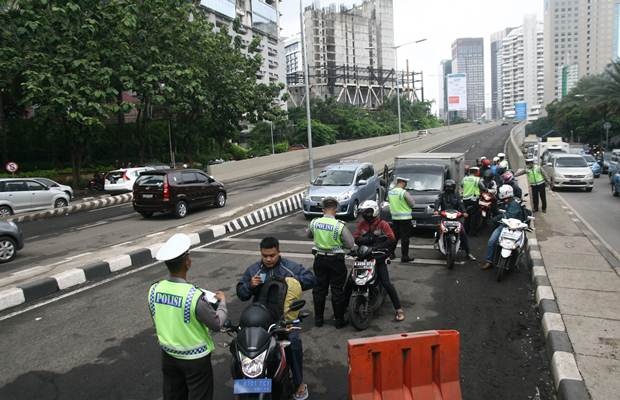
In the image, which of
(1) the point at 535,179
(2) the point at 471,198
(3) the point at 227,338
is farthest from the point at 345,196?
(3) the point at 227,338

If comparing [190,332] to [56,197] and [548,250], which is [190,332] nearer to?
[548,250]

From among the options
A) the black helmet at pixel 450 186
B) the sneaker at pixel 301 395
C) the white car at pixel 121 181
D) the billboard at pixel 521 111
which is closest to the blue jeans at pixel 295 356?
the sneaker at pixel 301 395

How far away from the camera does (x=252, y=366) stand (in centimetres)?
367

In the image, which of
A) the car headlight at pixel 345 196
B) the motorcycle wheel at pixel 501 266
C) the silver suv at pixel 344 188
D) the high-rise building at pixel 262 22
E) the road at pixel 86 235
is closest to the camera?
the motorcycle wheel at pixel 501 266

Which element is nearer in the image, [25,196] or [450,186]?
[450,186]

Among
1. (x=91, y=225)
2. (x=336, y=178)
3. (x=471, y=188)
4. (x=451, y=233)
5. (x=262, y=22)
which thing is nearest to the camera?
(x=451, y=233)

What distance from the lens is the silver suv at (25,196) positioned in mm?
18766

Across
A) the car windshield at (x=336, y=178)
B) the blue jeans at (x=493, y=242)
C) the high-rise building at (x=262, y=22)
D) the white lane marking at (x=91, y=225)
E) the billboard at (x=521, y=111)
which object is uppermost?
the high-rise building at (x=262, y=22)

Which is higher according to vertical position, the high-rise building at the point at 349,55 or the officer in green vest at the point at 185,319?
the high-rise building at the point at 349,55

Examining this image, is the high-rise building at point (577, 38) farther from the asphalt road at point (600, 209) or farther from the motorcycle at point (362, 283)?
the motorcycle at point (362, 283)

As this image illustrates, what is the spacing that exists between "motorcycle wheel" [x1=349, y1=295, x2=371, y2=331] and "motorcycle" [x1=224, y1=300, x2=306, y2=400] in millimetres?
2304

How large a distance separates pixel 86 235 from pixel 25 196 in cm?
639

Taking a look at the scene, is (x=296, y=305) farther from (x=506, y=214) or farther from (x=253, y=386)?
(x=506, y=214)

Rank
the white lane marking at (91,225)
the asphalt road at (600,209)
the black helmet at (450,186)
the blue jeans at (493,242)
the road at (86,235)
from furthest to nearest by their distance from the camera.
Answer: the white lane marking at (91,225)
the asphalt road at (600,209)
the road at (86,235)
the black helmet at (450,186)
the blue jeans at (493,242)
